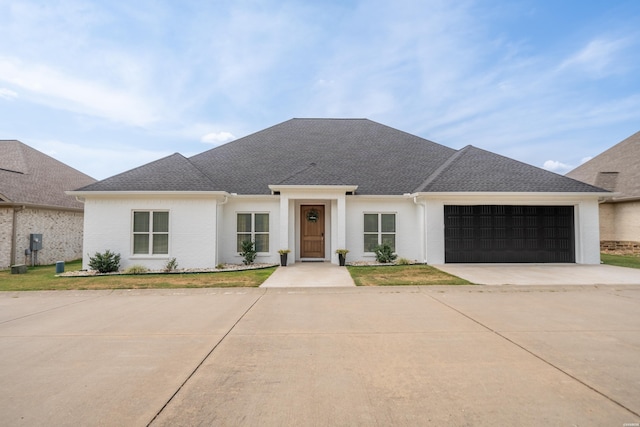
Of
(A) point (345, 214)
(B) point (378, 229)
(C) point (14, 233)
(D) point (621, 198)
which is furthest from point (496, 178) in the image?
(C) point (14, 233)

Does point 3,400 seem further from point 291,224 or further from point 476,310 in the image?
point 291,224

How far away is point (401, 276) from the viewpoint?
10.5 metres

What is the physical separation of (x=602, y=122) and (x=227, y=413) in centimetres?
2895

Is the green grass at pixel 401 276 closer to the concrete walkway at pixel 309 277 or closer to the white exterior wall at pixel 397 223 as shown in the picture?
the concrete walkway at pixel 309 277

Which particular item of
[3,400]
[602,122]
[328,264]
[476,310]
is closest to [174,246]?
[328,264]

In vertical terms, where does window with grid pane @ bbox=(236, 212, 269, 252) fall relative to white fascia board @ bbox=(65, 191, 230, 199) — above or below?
below

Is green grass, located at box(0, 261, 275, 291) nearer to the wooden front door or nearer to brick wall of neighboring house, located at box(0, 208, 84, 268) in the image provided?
the wooden front door

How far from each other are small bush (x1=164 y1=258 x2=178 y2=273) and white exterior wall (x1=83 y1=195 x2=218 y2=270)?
0.38 feet

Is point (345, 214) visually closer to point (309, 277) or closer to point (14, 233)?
point (309, 277)

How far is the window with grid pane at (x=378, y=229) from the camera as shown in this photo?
14312 millimetres

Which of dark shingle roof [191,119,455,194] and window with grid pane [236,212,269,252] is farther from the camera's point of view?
dark shingle roof [191,119,455,194]

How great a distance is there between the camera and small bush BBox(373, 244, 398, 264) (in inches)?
539

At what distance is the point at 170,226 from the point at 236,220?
272 centimetres

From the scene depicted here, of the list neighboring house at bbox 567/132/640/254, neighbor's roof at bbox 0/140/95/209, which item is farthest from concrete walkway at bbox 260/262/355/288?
neighboring house at bbox 567/132/640/254
